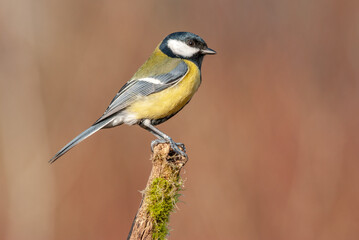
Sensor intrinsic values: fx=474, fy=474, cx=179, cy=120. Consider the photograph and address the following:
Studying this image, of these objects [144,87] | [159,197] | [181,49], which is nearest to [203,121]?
[181,49]

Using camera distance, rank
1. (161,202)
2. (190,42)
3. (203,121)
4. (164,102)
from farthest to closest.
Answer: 1. (203,121)
2. (190,42)
3. (164,102)
4. (161,202)

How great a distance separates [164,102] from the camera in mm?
2926

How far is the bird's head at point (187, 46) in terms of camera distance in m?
3.18

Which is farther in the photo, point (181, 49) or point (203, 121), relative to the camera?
point (203, 121)

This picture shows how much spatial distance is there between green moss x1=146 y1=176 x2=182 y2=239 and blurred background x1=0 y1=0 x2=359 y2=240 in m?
2.64

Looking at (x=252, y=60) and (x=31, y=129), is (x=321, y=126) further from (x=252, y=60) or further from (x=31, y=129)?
(x=31, y=129)

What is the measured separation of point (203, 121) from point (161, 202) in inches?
124

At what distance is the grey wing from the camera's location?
2.96m

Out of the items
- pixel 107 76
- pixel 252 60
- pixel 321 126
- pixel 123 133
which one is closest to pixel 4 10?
pixel 107 76

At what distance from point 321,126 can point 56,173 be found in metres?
2.93

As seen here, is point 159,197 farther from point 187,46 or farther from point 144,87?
point 187,46

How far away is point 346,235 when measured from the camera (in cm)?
484

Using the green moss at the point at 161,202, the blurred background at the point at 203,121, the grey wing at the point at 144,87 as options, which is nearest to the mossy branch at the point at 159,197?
the green moss at the point at 161,202

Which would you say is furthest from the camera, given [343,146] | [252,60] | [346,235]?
[252,60]
